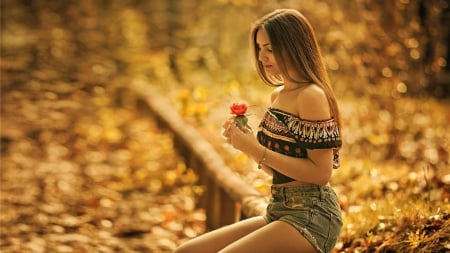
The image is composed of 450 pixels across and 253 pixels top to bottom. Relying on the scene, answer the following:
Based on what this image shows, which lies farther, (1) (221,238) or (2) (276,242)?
(1) (221,238)

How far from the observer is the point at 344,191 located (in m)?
5.35

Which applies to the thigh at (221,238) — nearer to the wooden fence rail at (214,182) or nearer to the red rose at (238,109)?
the red rose at (238,109)

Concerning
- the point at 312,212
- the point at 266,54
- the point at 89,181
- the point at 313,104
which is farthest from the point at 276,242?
the point at 89,181

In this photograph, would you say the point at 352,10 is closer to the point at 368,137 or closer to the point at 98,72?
the point at 368,137

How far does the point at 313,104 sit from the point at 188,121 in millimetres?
4154

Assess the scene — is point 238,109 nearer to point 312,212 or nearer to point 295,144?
point 295,144

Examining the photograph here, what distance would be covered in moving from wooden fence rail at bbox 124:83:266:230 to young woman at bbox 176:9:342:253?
1097 mm

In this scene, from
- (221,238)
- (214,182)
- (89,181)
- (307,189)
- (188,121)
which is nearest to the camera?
(307,189)

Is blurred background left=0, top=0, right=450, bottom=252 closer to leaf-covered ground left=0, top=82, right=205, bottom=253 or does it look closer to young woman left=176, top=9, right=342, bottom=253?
leaf-covered ground left=0, top=82, right=205, bottom=253

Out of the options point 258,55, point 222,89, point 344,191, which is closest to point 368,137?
point 344,191

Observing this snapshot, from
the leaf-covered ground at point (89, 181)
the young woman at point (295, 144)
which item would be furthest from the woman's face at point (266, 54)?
the leaf-covered ground at point (89, 181)

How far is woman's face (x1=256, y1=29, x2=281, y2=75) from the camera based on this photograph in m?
2.83

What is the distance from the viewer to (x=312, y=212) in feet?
9.02

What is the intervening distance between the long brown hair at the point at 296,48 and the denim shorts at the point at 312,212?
0.31 metres
